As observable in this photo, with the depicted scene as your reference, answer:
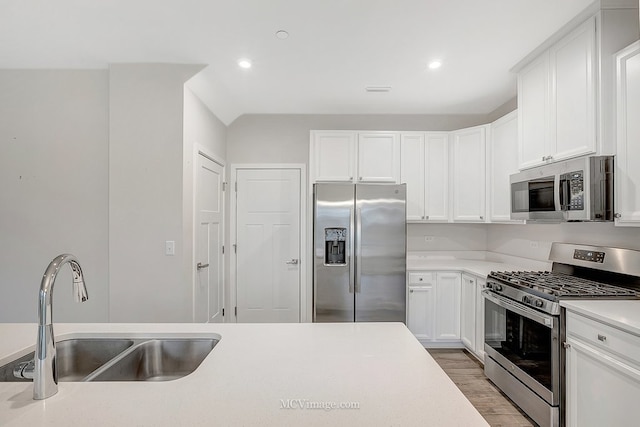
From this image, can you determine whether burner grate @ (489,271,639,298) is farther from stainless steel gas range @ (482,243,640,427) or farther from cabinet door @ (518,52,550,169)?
cabinet door @ (518,52,550,169)

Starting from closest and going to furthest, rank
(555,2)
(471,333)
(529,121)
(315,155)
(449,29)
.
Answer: (555,2) < (449,29) < (529,121) < (471,333) < (315,155)

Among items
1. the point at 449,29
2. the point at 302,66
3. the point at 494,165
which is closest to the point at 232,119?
the point at 302,66

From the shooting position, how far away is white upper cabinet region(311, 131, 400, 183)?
11.5 ft

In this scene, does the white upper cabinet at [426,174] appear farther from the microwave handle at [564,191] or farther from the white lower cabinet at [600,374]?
the white lower cabinet at [600,374]

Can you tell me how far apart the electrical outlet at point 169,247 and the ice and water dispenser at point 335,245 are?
1.37m

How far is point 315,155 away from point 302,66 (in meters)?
1.07

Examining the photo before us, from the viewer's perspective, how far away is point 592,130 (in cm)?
193

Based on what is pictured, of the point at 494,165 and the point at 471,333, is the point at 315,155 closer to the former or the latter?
the point at 494,165

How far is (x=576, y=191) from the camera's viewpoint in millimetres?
1994

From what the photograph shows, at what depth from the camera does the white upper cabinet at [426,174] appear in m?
3.57

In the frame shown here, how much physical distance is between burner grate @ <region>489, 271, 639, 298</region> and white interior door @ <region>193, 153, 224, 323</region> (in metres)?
2.55

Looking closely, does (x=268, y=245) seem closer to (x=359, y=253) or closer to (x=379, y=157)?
(x=359, y=253)

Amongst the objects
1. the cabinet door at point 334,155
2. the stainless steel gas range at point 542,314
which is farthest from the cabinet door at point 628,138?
the cabinet door at point 334,155

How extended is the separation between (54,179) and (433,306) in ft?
12.2
